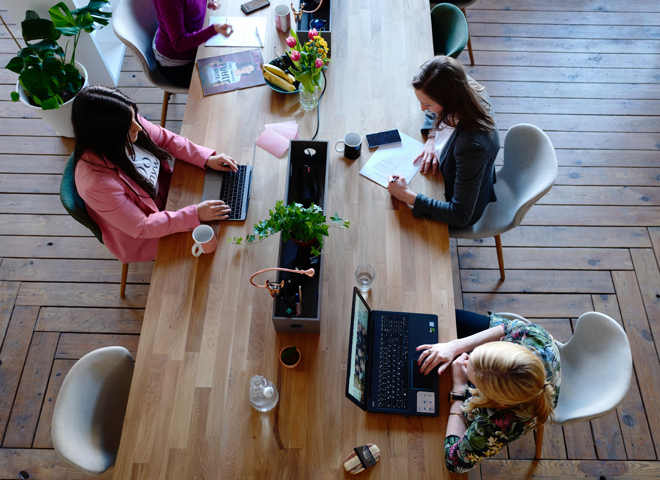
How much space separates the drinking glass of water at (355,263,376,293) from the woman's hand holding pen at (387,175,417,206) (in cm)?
39

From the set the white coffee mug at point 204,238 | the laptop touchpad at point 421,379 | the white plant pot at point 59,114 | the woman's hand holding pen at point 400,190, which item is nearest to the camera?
the laptop touchpad at point 421,379

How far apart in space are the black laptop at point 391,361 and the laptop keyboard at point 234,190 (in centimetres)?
75

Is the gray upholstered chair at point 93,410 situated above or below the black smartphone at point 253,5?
below

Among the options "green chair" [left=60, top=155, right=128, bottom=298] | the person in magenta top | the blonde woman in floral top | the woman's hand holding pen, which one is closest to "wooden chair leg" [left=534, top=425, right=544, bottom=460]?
the blonde woman in floral top

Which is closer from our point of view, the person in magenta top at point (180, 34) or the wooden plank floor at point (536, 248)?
the wooden plank floor at point (536, 248)

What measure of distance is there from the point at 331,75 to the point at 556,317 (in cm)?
198

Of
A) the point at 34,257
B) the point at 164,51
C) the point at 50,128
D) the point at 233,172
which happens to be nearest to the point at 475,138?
the point at 233,172

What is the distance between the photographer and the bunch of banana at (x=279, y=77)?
92.6 inches

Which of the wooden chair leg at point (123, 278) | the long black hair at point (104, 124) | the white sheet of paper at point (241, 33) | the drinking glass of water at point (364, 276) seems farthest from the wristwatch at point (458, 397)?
the white sheet of paper at point (241, 33)

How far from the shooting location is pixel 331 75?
2477 mm

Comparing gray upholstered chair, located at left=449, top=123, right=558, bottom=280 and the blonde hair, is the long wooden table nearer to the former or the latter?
the blonde hair

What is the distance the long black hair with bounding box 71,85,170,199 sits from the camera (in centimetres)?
180

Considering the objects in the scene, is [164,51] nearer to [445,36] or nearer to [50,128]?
[50,128]

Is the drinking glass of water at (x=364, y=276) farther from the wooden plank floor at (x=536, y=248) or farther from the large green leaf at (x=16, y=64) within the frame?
the large green leaf at (x=16, y=64)
